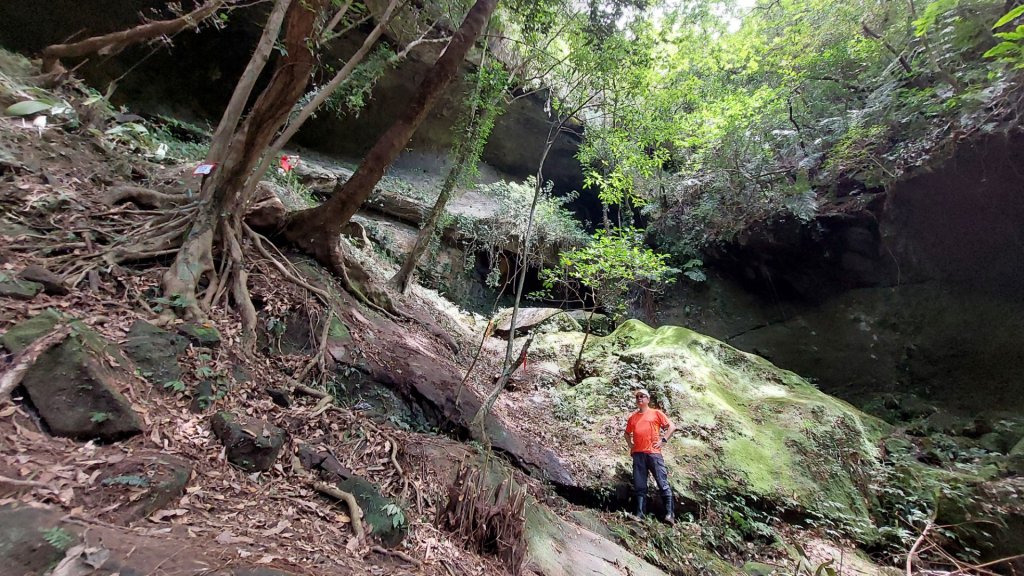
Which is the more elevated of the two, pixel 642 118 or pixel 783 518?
pixel 642 118

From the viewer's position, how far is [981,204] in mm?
9789

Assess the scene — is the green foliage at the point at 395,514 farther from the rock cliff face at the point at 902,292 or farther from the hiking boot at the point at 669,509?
the rock cliff face at the point at 902,292

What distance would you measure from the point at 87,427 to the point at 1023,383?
14449mm

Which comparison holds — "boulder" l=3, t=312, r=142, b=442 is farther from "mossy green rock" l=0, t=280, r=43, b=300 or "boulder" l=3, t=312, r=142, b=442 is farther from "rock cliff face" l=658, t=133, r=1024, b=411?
"rock cliff face" l=658, t=133, r=1024, b=411

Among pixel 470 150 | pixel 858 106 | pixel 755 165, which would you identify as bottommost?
pixel 470 150

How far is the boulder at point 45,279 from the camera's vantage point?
3078 millimetres

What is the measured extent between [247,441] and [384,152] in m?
3.98

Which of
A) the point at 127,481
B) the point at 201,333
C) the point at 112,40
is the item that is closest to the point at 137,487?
the point at 127,481

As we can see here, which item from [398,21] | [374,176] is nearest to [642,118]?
[374,176]

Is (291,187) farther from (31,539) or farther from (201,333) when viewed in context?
(31,539)

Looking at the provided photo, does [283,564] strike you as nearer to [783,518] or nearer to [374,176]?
[374,176]

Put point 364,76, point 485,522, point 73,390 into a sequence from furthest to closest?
1. point 364,76
2. point 485,522
3. point 73,390

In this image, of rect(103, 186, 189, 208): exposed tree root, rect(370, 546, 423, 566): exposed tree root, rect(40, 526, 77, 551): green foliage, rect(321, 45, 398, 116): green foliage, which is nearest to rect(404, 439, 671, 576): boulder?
rect(370, 546, 423, 566): exposed tree root

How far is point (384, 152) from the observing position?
561 cm
